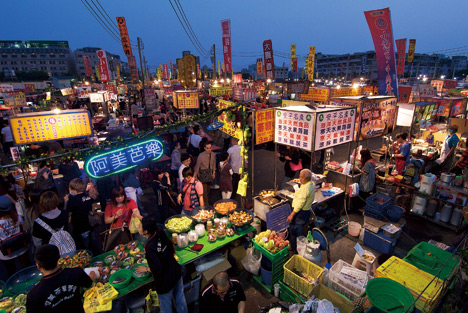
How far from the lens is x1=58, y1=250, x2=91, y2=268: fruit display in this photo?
432 centimetres

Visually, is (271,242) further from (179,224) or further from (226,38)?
(226,38)

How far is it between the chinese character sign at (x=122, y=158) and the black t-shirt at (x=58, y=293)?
201 cm

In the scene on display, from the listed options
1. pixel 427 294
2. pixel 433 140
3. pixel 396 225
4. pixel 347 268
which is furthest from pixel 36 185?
pixel 433 140

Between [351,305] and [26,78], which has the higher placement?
[26,78]

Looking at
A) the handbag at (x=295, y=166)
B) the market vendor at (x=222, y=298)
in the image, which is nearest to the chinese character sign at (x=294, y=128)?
the handbag at (x=295, y=166)

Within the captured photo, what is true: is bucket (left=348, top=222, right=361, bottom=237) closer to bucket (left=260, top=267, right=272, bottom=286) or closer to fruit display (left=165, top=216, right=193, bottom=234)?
bucket (left=260, top=267, right=272, bottom=286)

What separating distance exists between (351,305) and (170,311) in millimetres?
3096

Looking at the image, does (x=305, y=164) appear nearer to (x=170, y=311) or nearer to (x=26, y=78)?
(x=170, y=311)

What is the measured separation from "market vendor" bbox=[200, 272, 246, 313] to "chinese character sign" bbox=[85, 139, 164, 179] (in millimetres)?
3133

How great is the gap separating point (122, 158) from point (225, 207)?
2.78 m

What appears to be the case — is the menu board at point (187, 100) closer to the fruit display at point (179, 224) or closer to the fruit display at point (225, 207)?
the fruit display at point (225, 207)

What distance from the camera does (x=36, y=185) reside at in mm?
7391

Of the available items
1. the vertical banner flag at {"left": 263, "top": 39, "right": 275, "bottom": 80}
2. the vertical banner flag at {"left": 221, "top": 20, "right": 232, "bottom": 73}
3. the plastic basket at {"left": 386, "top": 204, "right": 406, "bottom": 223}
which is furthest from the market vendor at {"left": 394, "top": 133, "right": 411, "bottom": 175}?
the vertical banner flag at {"left": 221, "top": 20, "right": 232, "bottom": 73}

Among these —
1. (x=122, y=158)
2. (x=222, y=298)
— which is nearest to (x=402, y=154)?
(x=222, y=298)
